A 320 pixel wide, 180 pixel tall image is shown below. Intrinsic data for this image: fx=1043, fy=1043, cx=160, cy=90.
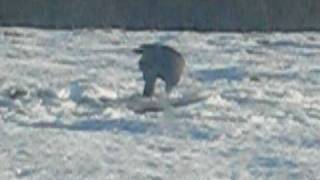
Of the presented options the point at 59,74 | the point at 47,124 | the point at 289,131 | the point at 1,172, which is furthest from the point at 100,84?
the point at 1,172

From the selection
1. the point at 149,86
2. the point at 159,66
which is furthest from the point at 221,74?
the point at 159,66

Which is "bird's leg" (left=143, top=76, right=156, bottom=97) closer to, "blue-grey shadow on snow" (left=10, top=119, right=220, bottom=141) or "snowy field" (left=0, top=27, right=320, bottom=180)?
"snowy field" (left=0, top=27, right=320, bottom=180)

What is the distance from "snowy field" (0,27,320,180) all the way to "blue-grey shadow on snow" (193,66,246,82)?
0.04 feet

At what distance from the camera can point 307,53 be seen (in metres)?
10.7

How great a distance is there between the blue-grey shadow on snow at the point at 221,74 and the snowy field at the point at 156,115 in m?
0.01

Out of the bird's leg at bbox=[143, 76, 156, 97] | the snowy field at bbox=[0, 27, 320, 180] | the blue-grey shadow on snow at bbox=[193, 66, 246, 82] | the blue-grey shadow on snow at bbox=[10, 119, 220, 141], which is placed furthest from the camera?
the blue-grey shadow on snow at bbox=[193, 66, 246, 82]

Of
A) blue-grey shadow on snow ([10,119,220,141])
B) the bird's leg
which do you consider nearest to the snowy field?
blue-grey shadow on snow ([10,119,220,141])

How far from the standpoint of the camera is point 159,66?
7812 mm

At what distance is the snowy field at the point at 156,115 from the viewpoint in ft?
20.5

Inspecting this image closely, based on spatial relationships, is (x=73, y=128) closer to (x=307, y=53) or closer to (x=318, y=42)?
(x=307, y=53)

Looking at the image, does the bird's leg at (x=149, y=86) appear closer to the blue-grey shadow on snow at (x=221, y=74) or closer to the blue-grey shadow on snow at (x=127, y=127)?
the blue-grey shadow on snow at (x=127, y=127)

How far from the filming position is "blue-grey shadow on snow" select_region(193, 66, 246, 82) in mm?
9312

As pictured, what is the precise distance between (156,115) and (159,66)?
0.40 meters

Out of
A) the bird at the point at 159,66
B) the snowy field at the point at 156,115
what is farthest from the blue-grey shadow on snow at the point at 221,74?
the bird at the point at 159,66
